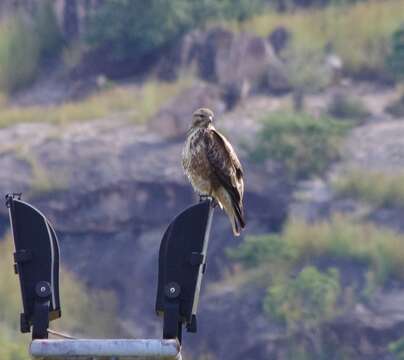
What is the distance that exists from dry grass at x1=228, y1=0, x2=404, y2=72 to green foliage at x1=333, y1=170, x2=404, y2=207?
7.21 metres

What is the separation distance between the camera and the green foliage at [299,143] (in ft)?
136

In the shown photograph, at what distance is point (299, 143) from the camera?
42.8m

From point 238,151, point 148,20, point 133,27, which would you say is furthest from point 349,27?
point 238,151

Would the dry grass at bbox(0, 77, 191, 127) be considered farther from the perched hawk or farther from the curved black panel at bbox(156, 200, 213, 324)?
the curved black panel at bbox(156, 200, 213, 324)

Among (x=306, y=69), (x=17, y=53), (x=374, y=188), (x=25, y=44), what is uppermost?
(x=306, y=69)

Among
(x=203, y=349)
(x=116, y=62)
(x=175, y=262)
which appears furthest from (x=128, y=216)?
(x=175, y=262)

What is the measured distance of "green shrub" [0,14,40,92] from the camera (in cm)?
5156

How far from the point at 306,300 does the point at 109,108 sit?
11.8m

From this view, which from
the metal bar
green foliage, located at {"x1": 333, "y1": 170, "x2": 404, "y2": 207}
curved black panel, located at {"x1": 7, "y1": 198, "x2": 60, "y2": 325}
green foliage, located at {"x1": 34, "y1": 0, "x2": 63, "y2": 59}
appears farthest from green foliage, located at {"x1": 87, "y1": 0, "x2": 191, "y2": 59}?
the metal bar

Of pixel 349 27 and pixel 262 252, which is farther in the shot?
pixel 349 27

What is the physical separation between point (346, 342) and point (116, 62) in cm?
1677

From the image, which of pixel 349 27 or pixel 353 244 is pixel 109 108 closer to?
pixel 349 27

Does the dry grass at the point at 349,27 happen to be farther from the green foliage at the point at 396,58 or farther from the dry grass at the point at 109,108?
the dry grass at the point at 109,108

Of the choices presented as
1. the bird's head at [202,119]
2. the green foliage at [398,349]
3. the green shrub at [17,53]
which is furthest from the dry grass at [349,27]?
the bird's head at [202,119]
